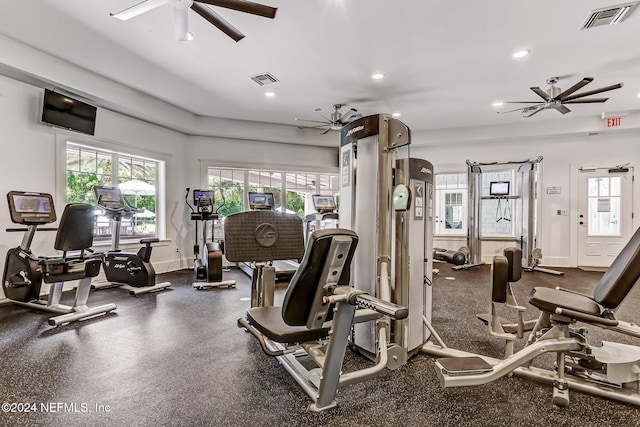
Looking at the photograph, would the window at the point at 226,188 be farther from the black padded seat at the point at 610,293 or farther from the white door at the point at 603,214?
the white door at the point at 603,214

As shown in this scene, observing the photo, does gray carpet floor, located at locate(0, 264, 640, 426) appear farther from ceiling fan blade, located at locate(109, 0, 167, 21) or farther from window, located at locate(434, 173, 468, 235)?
window, located at locate(434, 173, 468, 235)

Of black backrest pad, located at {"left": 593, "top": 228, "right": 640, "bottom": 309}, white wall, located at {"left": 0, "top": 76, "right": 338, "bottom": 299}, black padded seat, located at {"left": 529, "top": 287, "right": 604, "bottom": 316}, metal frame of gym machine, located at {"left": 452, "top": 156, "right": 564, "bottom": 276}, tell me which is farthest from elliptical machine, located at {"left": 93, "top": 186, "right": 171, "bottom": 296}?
metal frame of gym machine, located at {"left": 452, "top": 156, "right": 564, "bottom": 276}

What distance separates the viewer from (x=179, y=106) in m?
5.93

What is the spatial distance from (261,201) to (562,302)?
4995 mm

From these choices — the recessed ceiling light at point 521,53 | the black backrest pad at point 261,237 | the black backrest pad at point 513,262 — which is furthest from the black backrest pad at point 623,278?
the recessed ceiling light at point 521,53

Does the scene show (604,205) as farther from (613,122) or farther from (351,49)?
(351,49)

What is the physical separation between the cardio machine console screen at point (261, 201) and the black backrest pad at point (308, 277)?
4582 mm

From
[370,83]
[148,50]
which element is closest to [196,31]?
[148,50]

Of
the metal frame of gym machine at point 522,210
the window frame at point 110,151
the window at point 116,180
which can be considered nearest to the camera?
the window frame at point 110,151

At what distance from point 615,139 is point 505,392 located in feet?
23.8

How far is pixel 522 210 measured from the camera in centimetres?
664

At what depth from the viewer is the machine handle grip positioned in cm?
123

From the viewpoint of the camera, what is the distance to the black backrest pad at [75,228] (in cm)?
320

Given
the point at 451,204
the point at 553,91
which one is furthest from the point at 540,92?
the point at 451,204
